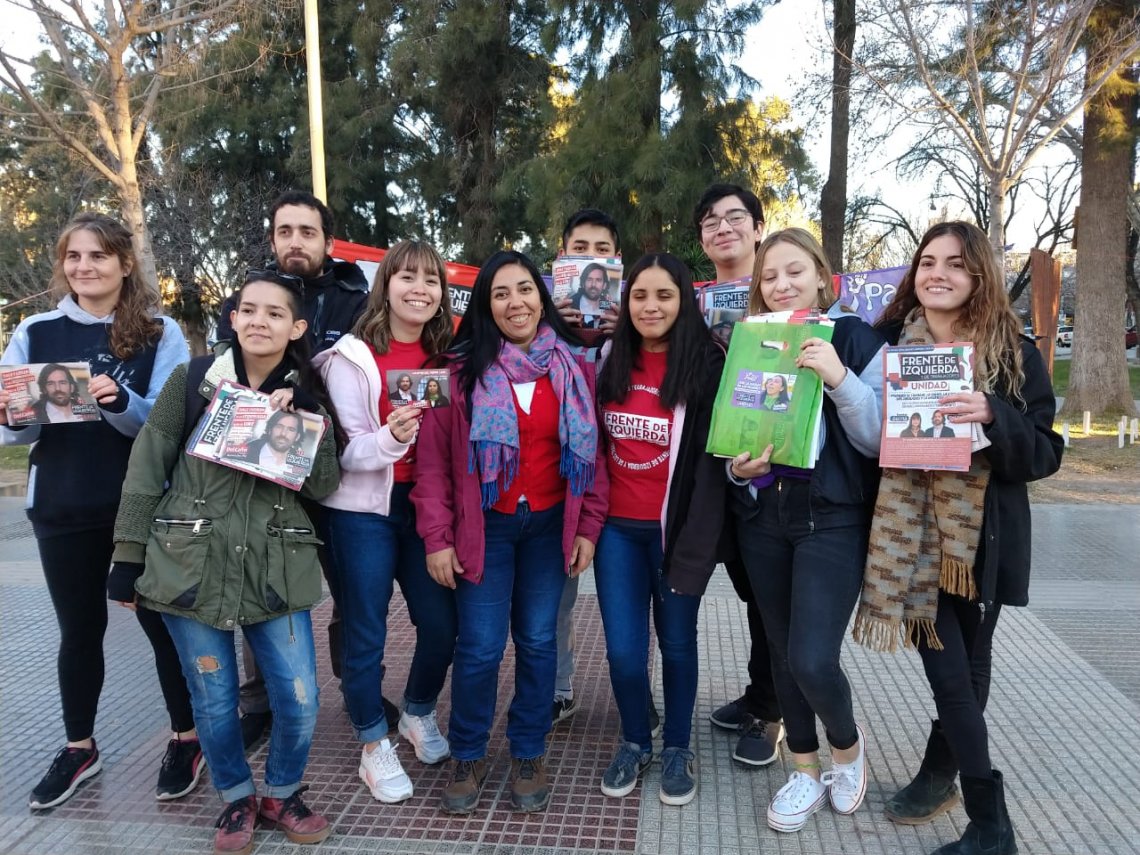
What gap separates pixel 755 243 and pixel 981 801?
91.7 inches

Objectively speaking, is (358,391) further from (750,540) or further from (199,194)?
(199,194)

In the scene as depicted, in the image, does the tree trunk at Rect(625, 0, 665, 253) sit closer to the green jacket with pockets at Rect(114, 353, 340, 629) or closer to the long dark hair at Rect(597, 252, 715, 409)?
the long dark hair at Rect(597, 252, 715, 409)

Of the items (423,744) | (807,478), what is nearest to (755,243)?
(807,478)

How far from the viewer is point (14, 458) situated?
36.4 feet

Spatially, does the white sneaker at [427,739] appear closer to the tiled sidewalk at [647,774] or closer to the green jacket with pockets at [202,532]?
the tiled sidewalk at [647,774]

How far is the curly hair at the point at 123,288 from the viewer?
3.05m

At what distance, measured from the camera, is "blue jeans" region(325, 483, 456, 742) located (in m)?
2.99

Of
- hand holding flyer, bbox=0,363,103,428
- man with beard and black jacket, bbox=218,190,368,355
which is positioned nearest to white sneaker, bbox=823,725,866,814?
man with beard and black jacket, bbox=218,190,368,355

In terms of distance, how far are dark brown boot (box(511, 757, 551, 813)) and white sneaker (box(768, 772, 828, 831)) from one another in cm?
82

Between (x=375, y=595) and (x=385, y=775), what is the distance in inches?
27.0

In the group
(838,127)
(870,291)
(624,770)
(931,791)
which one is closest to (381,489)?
(624,770)

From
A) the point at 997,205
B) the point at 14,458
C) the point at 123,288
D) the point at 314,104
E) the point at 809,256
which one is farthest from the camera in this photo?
the point at 14,458

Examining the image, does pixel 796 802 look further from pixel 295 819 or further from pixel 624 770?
pixel 295 819

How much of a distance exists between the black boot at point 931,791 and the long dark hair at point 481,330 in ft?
6.76
